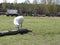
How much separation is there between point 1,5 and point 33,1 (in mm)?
10147

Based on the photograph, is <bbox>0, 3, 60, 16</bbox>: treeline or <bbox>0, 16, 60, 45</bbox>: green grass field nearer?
<bbox>0, 16, 60, 45</bbox>: green grass field

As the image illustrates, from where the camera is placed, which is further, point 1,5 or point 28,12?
point 1,5

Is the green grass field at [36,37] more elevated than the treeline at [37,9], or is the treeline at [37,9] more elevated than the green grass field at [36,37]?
the green grass field at [36,37]

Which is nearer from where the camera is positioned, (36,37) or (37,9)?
(36,37)

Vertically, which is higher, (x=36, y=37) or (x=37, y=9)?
(x=36, y=37)

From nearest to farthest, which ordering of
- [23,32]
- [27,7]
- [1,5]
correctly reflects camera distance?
[23,32] < [27,7] < [1,5]

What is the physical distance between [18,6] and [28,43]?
43797mm

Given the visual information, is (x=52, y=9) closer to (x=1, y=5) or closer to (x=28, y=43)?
(x=1, y=5)

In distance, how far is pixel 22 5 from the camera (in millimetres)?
51031

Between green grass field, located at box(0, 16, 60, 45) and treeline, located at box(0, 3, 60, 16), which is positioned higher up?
green grass field, located at box(0, 16, 60, 45)

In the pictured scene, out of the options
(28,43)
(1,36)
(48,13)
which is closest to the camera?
(28,43)

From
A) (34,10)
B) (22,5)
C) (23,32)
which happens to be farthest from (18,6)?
(23,32)

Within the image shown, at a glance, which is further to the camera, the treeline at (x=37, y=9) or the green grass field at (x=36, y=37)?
the treeline at (x=37, y=9)

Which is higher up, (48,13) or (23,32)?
(23,32)
